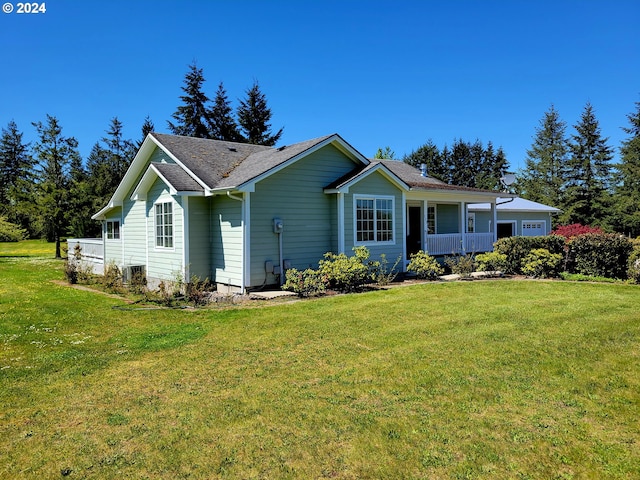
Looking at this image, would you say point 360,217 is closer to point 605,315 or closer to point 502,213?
point 605,315

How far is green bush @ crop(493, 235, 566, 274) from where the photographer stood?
13.9 m

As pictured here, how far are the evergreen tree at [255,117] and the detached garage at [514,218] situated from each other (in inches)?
942

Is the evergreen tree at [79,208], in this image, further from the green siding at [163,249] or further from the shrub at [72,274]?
the green siding at [163,249]

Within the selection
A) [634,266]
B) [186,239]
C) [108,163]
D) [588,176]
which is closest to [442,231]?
[634,266]

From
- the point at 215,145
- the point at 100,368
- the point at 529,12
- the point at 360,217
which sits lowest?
the point at 100,368

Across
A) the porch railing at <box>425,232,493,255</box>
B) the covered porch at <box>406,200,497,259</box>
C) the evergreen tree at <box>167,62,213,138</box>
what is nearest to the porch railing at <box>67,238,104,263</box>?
the covered porch at <box>406,200,497,259</box>

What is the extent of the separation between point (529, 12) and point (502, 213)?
13.4 m

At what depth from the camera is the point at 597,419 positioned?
3705mm

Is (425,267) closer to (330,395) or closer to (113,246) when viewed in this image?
(330,395)

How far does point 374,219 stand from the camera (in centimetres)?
1434

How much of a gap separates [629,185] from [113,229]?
146 feet

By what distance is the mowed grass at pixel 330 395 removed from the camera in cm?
318

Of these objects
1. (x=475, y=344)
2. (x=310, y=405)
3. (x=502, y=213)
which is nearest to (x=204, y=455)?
(x=310, y=405)

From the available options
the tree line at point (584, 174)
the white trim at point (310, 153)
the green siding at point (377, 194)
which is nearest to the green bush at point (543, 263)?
the green siding at point (377, 194)
